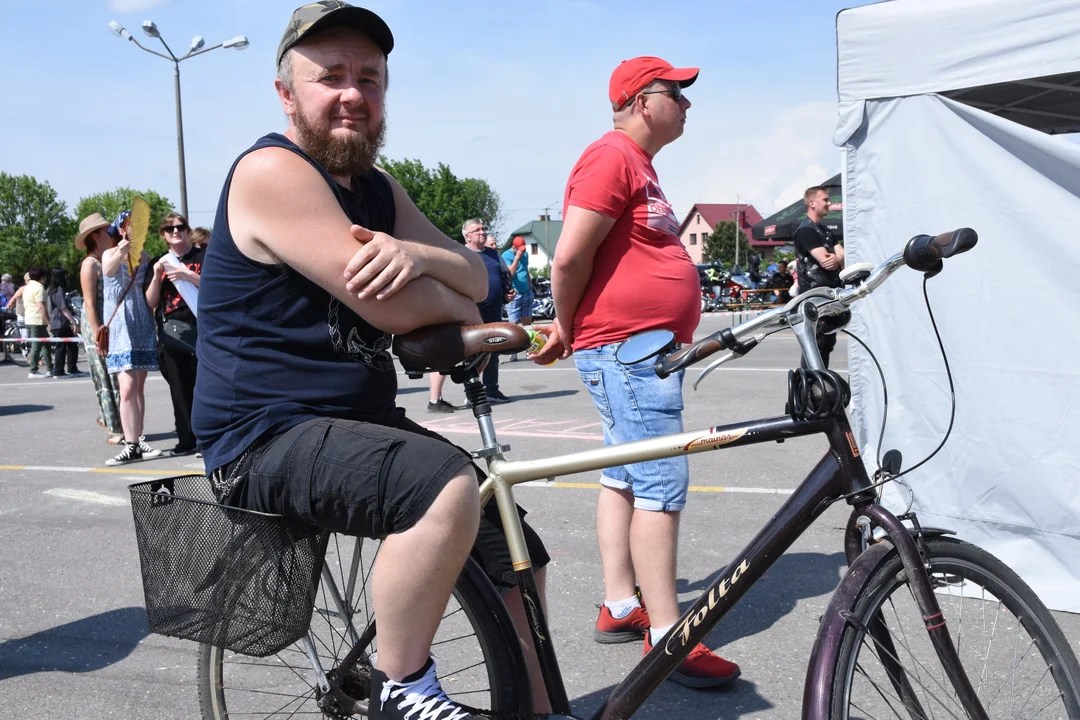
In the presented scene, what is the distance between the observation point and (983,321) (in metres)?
4.01

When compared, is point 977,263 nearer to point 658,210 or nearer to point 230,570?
point 658,210

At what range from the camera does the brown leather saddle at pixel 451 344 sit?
2.14 m

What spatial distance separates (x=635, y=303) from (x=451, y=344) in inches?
49.3

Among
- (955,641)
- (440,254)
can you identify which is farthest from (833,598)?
(440,254)

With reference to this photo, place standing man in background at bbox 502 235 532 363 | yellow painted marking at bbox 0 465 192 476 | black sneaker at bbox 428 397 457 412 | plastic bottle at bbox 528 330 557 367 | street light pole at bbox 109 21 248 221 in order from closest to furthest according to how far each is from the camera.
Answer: plastic bottle at bbox 528 330 557 367
yellow painted marking at bbox 0 465 192 476
black sneaker at bbox 428 397 457 412
standing man in background at bbox 502 235 532 363
street light pole at bbox 109 21 248 221

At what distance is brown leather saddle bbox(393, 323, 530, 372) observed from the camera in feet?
7.02

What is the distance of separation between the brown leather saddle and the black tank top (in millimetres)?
132

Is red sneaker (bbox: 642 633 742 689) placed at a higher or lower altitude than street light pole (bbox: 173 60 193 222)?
lower

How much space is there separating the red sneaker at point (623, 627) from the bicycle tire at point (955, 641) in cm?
143

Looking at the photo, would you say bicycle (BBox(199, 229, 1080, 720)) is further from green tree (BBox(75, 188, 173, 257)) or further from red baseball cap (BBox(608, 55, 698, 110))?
green tree (BBox(75, 188, 173, 257))

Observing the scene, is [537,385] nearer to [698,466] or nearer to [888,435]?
[698,466]

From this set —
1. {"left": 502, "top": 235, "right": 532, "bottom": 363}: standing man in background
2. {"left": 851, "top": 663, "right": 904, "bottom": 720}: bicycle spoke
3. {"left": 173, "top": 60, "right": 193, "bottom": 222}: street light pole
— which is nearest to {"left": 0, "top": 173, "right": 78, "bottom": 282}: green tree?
{"left": 173, "top": 60, "right": 193, "bottom": 222}: street light pole

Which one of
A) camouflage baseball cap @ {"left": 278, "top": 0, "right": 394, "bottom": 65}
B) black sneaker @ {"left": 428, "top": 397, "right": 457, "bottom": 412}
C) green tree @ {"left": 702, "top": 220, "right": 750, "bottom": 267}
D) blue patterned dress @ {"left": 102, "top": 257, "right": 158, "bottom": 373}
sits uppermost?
green tree @ {"left": 702, "top": 220, "right": 750, "bottom": 267}

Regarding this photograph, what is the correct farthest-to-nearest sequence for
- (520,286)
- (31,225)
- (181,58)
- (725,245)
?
(725,245) → (31,225) → (181,58) → (520,286)
